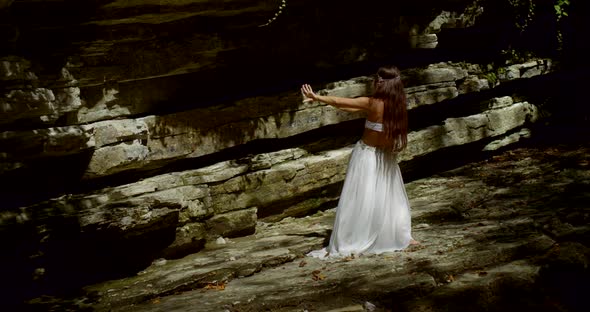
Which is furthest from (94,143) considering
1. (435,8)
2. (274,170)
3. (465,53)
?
(465,53)

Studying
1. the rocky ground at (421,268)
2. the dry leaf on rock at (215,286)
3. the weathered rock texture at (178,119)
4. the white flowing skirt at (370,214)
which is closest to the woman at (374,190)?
the white flowing skirt at (370,214)

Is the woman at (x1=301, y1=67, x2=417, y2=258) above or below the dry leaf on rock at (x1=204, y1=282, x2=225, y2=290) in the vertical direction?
above

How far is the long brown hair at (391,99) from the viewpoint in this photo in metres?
5.66

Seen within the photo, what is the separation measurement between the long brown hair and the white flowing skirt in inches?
13.2

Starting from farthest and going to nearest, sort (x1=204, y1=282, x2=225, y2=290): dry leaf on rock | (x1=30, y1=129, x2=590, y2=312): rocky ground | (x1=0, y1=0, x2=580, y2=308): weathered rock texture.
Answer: (x1=0, y1=0, x2=580, y2=308): weathered rock texture
(x1=204, y1=282, x2=225, y2=290): dry leaf on rock
(x1=30, y1=129, x2=590, y2=312): rocky ground

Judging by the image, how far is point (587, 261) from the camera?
15.0 feet

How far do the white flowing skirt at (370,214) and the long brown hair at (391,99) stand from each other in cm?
34

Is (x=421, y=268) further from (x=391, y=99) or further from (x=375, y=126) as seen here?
(x=391, y=99)

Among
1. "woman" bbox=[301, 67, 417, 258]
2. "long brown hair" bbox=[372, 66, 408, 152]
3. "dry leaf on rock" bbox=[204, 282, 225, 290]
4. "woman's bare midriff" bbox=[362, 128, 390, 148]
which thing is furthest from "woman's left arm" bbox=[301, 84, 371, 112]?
"dry leaf on rock" bbox=[204, 282, 225, 290]

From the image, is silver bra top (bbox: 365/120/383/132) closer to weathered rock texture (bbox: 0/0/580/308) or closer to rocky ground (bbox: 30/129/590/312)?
rocky ground (bbox: 30/129/590/312)

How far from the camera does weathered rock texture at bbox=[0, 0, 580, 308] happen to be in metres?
5.58

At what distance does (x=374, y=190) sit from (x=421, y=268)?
1.20 m

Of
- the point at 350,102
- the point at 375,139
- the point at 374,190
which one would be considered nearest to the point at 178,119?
the point at 350,102

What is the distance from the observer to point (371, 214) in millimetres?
5863
